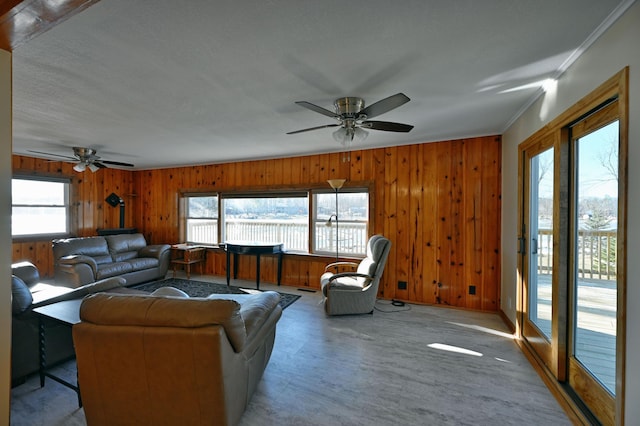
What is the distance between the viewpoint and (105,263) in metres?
5.02

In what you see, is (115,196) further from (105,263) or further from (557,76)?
(557,76)

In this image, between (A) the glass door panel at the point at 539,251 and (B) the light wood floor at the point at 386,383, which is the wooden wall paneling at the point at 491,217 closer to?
(B) the light wood floor at the point at 386,383

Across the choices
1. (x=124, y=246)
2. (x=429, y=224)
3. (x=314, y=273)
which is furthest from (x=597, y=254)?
(x=124, y=246)

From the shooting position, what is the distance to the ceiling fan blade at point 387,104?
1.94 metres

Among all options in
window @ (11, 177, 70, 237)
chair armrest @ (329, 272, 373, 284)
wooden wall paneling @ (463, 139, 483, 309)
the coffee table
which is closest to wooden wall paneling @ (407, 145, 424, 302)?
wooden wall paneling @ (463, 139, 483, 309)

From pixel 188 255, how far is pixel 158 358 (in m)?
4.55

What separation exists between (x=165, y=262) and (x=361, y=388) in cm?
490

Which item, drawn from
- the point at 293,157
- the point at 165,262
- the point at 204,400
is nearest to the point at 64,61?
the point at 204,400

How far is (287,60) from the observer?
1888 mm

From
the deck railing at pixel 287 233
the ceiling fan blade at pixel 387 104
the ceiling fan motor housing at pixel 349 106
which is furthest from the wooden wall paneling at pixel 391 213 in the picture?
the ceiling fan blade at pixel 387 104

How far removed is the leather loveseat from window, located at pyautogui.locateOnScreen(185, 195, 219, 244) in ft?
2.27

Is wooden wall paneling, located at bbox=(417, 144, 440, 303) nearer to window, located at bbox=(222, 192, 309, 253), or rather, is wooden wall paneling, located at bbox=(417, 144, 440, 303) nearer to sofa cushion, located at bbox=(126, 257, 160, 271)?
window, located at bbox=(222, 192, 309, 253)

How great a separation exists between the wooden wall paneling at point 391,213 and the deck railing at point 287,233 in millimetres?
466

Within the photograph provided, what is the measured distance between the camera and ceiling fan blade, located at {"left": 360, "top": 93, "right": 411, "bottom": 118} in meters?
1.94
